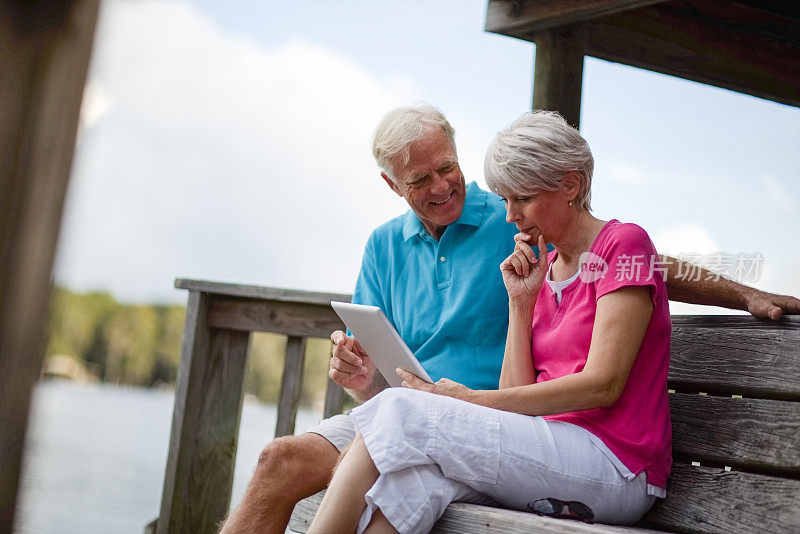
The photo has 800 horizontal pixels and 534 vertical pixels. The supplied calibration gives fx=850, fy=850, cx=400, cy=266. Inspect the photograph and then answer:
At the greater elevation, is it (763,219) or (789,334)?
(763,219)

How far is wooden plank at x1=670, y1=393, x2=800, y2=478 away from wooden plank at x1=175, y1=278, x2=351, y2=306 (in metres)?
1.17

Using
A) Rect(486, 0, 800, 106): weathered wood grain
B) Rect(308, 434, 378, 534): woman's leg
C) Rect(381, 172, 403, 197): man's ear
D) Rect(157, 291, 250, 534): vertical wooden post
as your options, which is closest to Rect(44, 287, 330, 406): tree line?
Rect(157, 291, 250, 534): vertical wooden post

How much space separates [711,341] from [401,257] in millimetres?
874

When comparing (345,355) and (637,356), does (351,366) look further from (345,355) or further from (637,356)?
(637,356)

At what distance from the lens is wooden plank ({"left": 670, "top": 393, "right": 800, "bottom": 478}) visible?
160 centimetres

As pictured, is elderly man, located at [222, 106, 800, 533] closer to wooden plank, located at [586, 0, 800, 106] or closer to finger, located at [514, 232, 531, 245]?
finger, located at [514, 232, 531, 245]

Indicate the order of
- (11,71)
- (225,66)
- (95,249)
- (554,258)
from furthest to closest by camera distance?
(95,249) < (225,66) < (554,258) < (11,71)

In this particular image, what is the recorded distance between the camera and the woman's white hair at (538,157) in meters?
1.79

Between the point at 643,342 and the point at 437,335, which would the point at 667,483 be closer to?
the point at 643,342

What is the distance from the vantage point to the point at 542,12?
2.75 metres

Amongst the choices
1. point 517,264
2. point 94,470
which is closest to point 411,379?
point 517,264

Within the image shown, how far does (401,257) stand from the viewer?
7.73ft

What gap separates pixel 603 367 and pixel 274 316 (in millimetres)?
1470

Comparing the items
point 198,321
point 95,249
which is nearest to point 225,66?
point 95,249
